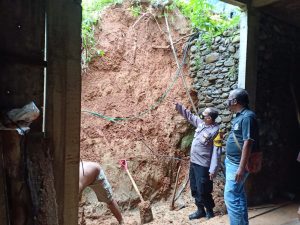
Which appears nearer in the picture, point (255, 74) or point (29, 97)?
point (29, 97)

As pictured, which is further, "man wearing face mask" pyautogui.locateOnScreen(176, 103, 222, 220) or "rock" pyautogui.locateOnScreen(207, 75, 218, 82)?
"rock" pyautogui.locateOnScreen(207, 75, 218, 82)

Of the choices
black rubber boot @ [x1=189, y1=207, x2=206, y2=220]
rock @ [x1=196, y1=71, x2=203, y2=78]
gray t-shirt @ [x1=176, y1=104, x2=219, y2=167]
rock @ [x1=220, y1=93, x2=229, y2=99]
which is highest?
rock @ [x1=196, y1=71, x2=203, y2=78]

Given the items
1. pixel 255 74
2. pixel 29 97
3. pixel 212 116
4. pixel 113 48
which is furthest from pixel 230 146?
pixel 113 48

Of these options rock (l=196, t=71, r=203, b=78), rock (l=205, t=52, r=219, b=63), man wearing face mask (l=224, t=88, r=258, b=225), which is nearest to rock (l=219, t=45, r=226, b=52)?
rock (l=205, t=52, r=219, b=63)

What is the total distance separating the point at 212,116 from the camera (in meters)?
4.53

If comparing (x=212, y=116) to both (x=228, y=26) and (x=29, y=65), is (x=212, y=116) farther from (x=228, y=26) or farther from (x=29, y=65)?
(x=29, y=65)

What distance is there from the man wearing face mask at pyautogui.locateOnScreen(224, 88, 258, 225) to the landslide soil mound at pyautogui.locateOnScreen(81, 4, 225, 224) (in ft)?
7.15

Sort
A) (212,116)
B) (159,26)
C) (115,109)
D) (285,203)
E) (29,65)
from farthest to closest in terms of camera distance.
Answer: (159,26) < (115,109) < (285,203) < (212,116) < (29,65)

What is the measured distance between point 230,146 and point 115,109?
105 inches

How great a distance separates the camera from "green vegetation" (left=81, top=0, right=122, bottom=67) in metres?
5.51

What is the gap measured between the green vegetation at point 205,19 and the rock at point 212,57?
0.77 feet

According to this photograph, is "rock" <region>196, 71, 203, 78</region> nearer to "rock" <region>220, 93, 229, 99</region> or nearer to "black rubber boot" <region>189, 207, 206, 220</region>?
"rock" <region>220, 93, 229, 99</region>

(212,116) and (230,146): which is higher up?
(212,116)

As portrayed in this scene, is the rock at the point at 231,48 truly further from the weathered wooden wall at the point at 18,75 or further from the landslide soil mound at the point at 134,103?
the weathered wooden wall at the point at 18,75
